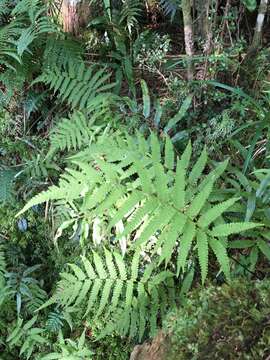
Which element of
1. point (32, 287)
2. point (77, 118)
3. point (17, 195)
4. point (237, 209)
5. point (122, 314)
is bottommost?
point (32, 287)

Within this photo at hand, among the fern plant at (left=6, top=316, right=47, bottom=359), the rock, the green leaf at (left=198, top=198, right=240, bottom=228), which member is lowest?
the fern plant at (left=6, top=316, right=47, bottom=359)

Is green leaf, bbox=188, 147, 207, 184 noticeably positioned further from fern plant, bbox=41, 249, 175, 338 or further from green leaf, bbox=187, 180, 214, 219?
fern plant, bbox=41, 249, 175, 338

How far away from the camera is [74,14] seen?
3.58m

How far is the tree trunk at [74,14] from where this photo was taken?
353cm

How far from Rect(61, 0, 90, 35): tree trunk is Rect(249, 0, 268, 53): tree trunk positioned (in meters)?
1.27

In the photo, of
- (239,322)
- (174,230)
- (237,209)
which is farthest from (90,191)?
(239,322)

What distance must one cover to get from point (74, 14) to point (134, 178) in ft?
4.69

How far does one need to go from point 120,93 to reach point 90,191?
144 centimetres

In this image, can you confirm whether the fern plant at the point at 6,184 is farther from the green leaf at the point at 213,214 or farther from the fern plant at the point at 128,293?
the green leaf at the point at 213,214

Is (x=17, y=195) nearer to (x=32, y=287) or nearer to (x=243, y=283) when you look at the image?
(x=32, y=287)

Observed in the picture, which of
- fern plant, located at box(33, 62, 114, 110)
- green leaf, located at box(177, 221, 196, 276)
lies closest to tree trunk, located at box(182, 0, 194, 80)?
fern plant, located at box(33, 62, 114, 110)

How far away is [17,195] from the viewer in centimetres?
352

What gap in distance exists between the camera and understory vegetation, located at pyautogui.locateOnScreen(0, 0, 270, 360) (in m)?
2.03

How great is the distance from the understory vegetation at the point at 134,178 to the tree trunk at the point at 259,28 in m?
0.02
